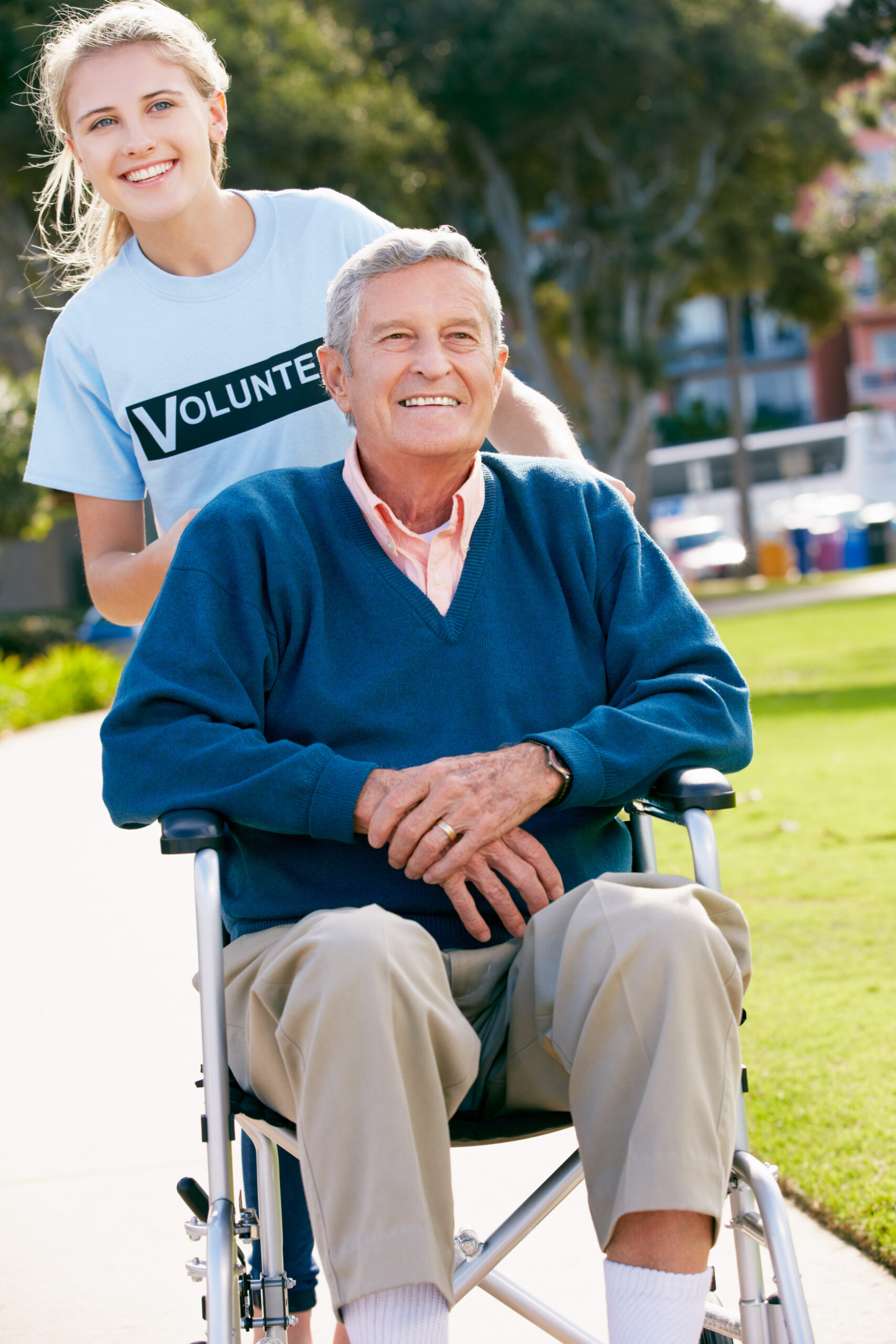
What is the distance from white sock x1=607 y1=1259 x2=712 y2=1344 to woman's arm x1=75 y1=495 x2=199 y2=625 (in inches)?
47.5

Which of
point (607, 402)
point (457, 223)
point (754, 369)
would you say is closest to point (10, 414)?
point (457, 223)

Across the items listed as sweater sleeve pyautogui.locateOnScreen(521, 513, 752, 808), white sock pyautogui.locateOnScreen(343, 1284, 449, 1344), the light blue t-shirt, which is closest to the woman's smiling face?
the light blue t-shirt

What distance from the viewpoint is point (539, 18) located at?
20.8 metres

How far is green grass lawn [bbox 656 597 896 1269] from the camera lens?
9.50 feet

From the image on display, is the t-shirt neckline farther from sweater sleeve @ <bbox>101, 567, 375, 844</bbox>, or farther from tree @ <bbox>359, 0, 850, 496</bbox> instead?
tree @ <bbox>359, 0, 850, 496</bbox>

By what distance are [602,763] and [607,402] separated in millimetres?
23579

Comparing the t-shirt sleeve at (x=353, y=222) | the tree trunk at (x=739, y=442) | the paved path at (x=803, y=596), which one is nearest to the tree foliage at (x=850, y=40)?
the paved path at (x=803, y=596)

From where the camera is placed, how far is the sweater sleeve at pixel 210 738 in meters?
1.90

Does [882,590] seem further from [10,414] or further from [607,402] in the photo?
[10,414]

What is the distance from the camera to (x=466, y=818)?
1925 mm

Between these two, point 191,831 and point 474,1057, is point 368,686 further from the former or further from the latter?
point 474,1057

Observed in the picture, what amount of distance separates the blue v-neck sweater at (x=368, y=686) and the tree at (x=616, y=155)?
20724 mm

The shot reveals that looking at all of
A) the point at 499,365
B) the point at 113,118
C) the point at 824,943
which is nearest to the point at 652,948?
the point at 499,365

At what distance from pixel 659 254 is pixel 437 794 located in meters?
22.6
